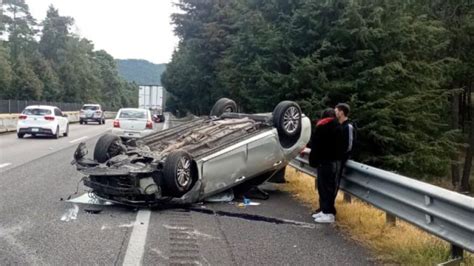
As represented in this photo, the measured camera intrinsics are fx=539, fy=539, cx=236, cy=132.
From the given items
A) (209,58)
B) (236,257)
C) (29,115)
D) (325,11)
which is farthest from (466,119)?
(236,257)

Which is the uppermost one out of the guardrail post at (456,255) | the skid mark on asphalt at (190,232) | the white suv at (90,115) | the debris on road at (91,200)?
the guardrail post at (456,255)

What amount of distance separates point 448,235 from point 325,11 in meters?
17.8

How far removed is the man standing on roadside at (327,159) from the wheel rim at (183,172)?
1867 millimetres

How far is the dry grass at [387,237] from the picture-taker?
5.53m

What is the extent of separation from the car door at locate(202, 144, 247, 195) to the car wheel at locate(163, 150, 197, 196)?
1.07 ft

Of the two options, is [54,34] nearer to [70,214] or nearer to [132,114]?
[132,114]

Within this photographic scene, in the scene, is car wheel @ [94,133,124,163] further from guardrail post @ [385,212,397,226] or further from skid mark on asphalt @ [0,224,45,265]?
guardrail post @ [385,212,397,226]

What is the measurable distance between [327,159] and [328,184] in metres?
0.36

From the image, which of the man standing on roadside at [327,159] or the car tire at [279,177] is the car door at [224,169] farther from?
the car tire at [279,177]

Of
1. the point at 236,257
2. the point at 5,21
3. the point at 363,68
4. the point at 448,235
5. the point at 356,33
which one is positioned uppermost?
the point at 5,21

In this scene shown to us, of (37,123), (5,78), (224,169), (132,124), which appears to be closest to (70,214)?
(224,169)

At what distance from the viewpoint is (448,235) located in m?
5.08

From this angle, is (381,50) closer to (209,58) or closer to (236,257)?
(236,257)

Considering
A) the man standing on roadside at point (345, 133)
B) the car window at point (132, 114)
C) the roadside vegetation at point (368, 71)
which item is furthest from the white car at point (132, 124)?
the man standing on roadside at point (345, 133)
